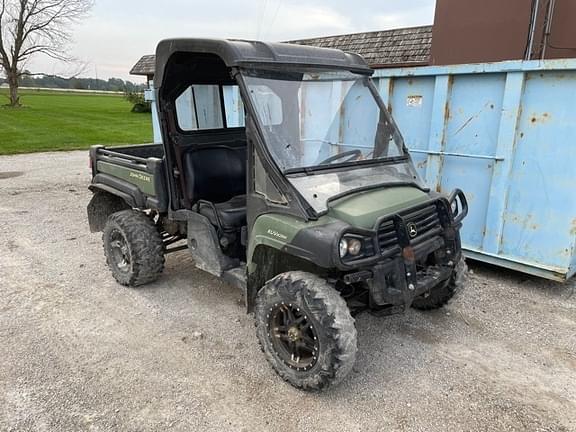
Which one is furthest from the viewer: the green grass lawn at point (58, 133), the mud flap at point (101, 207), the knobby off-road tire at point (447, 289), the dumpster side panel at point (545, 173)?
the green grass lawn at point (58, 133)

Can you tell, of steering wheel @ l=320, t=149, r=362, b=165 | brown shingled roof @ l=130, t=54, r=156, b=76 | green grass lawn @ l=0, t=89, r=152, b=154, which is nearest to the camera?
steering wheel @ l=320, t=149, r=362, b=165

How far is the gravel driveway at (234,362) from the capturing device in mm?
2867

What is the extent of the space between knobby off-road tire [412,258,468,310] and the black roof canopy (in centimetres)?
186

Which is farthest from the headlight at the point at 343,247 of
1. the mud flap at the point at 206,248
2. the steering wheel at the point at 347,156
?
the mud flap at the point at 206,248

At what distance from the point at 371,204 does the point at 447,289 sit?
4.44 ft

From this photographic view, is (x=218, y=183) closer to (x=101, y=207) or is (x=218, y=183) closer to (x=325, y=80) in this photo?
(x=325, y=80)

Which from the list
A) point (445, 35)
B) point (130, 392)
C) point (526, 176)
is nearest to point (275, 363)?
point (130, 392)

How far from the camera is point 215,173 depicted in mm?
4344

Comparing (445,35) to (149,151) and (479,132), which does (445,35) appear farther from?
(149,151)

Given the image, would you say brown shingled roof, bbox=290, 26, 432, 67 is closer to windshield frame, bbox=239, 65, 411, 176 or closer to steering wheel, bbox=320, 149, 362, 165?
windshield frame, bbox=239, 65, 411, 176

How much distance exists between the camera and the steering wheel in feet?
11.1

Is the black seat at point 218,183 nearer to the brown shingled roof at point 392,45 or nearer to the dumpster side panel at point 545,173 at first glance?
the dumpster side panel at point 545,173

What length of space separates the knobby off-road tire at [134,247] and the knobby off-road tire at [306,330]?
1710mm

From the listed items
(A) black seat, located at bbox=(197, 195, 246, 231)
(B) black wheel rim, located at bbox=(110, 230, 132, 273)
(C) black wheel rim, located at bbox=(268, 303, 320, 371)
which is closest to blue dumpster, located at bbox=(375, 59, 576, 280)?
(A) black seat, located at bbox=(197, 195, 246, 231)
